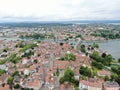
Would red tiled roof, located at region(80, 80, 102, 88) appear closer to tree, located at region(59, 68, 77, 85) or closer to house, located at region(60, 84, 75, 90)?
house, located at region(60, 84, 75, 90)

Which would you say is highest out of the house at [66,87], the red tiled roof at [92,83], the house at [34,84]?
the red tiled roof at [92,83]

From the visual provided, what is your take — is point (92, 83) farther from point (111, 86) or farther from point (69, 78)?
point (69, 78)

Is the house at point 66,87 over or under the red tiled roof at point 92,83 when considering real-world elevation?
under

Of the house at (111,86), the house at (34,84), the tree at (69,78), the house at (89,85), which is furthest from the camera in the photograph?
the tree at (69,78)

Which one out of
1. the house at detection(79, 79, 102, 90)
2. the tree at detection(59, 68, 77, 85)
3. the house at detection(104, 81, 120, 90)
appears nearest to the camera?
the house at detection(104, 81, 120, 90)

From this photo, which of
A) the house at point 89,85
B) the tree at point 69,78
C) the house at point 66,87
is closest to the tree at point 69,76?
the tree at point 69,78

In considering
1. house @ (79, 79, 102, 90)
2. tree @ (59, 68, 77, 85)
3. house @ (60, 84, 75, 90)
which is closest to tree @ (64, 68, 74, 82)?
tree @ (59, 68, 77, 85)

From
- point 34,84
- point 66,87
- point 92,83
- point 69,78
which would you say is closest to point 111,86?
point 92,83

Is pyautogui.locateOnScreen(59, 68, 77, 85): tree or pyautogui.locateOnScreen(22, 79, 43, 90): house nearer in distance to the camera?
pyautogui.locateOnScreen(22, 79, 43, 90): house

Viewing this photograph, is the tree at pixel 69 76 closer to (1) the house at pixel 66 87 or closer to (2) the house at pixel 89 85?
(1) the house at pixel 66 87

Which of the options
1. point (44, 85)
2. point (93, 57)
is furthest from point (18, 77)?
point (93, 57)

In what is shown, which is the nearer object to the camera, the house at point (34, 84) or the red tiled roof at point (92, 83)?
the red tiled roof at point (92, 83)

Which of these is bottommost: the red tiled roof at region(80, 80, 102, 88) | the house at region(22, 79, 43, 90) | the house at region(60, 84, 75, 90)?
the house at region(22, 79, 43, 90)
